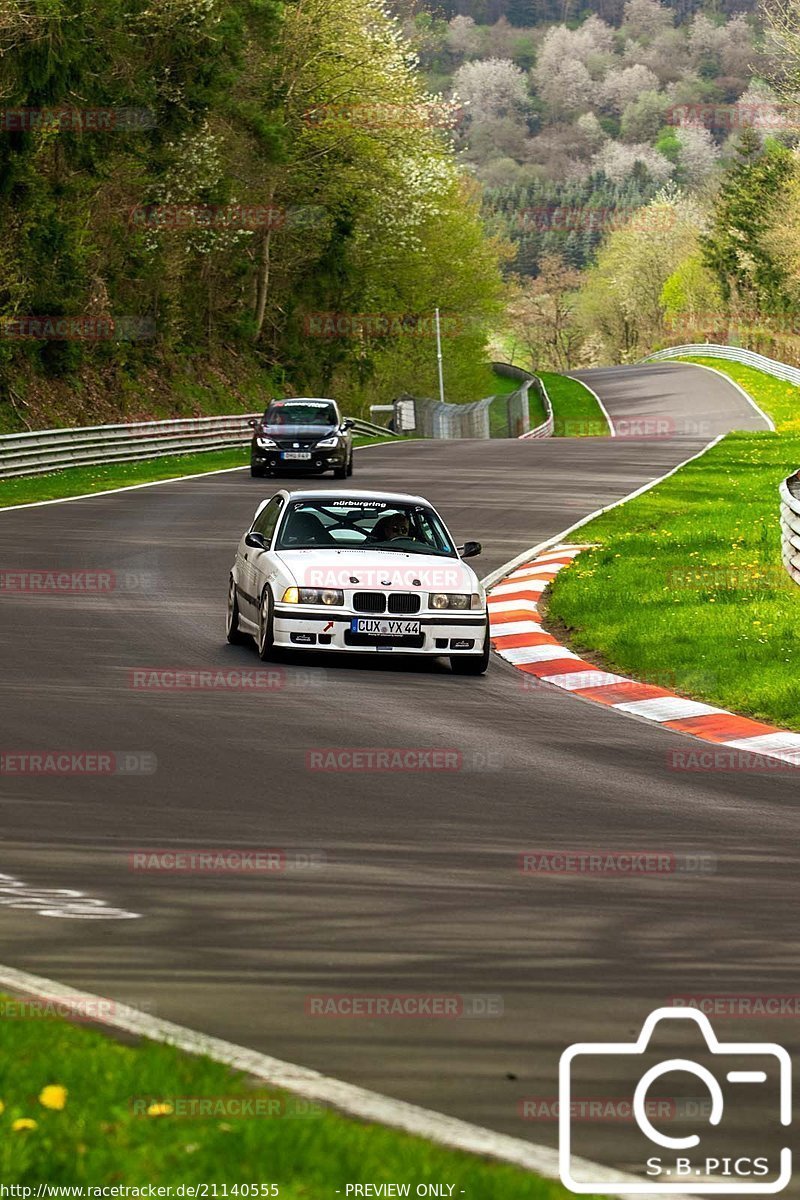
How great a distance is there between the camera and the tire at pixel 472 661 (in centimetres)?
1438

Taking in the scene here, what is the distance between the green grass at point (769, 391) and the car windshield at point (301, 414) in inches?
1414

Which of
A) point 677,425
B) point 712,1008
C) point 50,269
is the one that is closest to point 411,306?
point 677,425

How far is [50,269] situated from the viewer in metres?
43.7

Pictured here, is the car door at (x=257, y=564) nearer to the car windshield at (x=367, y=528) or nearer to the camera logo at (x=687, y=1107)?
the car windshield at (x=367, y=528)

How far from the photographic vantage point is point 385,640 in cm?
1424

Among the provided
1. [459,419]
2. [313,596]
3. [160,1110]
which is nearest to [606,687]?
[313,596]

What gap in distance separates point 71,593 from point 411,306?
69925 mm

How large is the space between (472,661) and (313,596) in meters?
1.37

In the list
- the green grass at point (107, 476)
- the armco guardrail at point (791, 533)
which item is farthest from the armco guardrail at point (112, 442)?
the armco guardrail at point (791, 533)

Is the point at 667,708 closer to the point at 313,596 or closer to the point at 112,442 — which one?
the point at 313,596

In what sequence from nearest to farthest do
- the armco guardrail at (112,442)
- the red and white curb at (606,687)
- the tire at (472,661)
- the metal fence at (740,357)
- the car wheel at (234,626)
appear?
1. the red and white curb at (606,687)
2. the tire at (472,661)
3. the car wheel at (234,626)
4. the armco guardrail at (112,442)
5. the metal fence at (740,357)

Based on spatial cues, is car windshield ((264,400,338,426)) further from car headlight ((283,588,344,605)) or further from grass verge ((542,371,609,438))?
grass verge ((542,371,609,438))

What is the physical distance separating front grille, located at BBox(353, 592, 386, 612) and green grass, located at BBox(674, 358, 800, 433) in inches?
2290

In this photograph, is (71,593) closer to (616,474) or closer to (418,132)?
(616,474)
